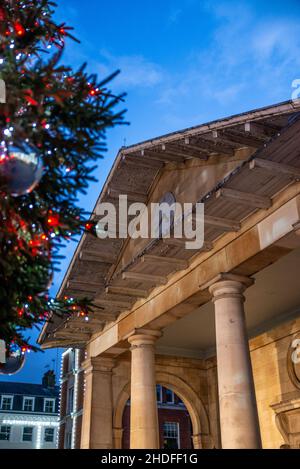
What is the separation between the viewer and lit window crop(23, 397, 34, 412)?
67.8m

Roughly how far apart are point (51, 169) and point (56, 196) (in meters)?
0.40

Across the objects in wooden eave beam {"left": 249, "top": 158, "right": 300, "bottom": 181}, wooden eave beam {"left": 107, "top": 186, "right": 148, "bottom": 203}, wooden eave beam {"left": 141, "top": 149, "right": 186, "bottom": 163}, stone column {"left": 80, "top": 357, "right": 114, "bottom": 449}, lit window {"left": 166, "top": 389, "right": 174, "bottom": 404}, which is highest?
wooden eave beam {"left": 107, "top": 186, "right": 148, "bottom": 203}

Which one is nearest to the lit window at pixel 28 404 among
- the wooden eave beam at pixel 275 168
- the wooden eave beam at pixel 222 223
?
the wooden eave beam at pixel 222 223

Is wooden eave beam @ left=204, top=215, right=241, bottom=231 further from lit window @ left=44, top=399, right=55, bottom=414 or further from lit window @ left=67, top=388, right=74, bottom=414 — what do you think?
lit window @ left=44, top=399, right=55, bottom=414

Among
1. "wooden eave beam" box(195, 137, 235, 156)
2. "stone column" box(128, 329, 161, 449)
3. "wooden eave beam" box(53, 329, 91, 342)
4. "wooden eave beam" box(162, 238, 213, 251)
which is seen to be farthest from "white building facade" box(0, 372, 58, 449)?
"wooden eave beam" box(195, 137, 235, 156)

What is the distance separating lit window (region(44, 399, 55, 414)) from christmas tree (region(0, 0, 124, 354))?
6726 centimetres

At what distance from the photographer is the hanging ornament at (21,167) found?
503 cm

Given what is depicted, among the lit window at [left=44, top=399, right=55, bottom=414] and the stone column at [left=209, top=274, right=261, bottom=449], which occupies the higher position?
the lit window at [left=44, top=399, right=55, bottom=414]

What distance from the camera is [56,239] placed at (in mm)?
6969

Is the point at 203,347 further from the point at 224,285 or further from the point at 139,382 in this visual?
the point at 224,285

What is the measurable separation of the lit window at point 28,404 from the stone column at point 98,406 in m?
49.5

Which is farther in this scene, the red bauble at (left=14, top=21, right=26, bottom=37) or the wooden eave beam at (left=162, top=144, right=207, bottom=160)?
the wooden eave beam at (left=162, top=144, right=207, bottom=160)

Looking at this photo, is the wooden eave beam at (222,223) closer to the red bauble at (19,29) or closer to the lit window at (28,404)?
the red bauble at (19,29)
